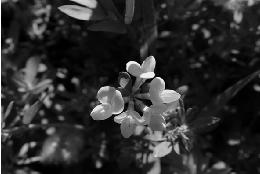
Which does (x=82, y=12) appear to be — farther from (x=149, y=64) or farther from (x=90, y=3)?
(x=149, y=64)

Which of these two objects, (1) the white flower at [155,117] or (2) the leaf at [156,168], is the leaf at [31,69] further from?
(1) the white flower at [155,117]

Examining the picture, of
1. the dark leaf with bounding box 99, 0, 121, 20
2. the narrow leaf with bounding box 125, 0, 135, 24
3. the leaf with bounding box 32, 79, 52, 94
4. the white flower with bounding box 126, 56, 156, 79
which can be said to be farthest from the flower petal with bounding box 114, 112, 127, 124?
the leaf with bounding box 32, 79, 52, 94

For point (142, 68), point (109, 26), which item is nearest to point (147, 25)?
point (109, 26)

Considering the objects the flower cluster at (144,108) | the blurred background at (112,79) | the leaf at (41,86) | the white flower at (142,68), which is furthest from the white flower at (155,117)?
the leaf at (41,86)

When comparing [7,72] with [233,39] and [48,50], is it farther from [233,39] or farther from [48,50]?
[233,39]

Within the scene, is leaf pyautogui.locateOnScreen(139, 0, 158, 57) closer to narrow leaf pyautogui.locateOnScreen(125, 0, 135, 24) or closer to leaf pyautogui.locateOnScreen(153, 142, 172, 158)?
narrow leaf pyautogui.locateOnScreen(125, 0, 135, 24)

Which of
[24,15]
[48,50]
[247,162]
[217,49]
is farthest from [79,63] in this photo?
[247,162]
